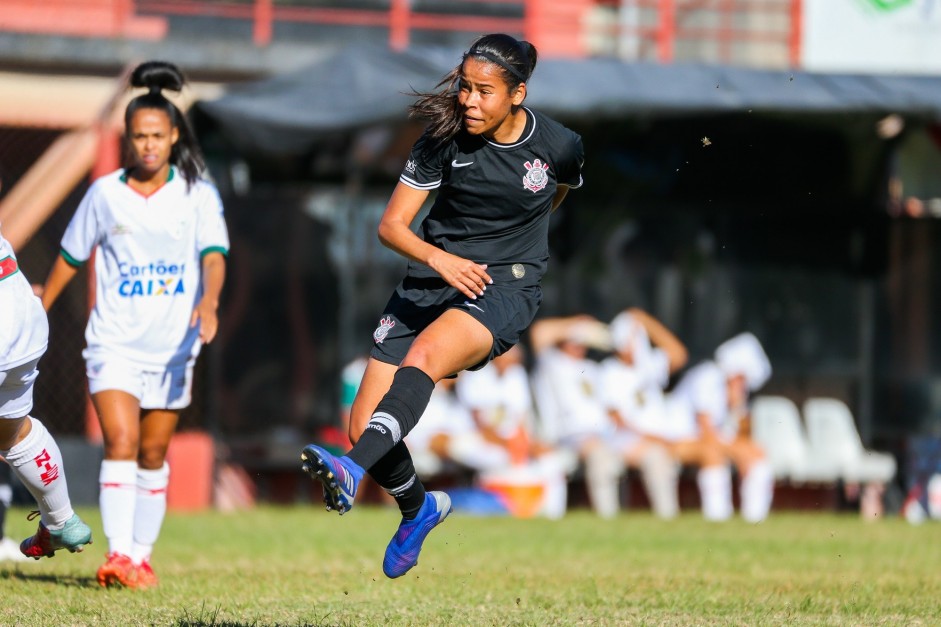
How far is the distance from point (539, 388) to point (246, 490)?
9.34 ft

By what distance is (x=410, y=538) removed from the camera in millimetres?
5766

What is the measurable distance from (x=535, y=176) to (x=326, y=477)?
167 cm

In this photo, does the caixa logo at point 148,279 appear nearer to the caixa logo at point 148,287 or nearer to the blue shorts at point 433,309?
the caixa logo at point 148,287

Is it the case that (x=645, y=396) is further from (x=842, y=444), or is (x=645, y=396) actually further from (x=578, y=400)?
(x=842, y=444)

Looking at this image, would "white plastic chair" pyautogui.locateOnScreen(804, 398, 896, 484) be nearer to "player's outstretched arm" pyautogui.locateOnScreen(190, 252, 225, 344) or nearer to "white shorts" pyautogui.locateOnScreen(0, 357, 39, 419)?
"player's outstretched arm" pyautogui.locateOnScreen(190, 252, 225, 344)

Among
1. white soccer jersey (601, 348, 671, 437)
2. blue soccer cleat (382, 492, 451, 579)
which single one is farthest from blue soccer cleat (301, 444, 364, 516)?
white soccer jersey (601, 348, 671, 437)

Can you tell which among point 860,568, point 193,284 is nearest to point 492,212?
point 193,284

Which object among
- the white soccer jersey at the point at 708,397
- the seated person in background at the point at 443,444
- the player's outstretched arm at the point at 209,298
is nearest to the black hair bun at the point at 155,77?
the player's outstretched arm at the point at 209,298

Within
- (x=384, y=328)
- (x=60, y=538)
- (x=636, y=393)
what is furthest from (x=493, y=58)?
(x=636, y=393)

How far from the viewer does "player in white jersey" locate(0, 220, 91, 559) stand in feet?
19.2

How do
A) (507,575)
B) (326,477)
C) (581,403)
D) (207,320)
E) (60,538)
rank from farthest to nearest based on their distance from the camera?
1. (581,403)
2. (507,575)
3. (207,320)
4. (60,538)
5. (326,477)

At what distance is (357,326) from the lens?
13.2 metres

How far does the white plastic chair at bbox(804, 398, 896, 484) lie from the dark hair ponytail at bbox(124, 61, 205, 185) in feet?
26.3

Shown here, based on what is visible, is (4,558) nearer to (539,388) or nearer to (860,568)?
(860,568)
